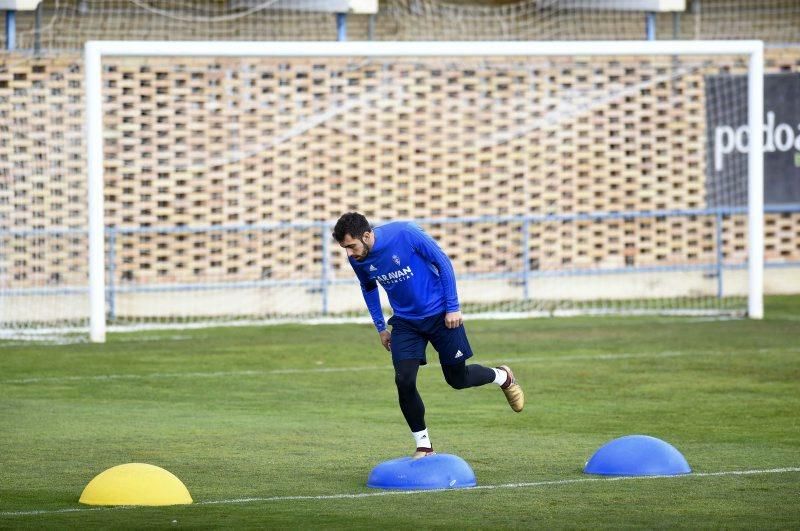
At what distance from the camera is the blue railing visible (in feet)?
74.9

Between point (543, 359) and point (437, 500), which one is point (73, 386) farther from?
point (437, 500)

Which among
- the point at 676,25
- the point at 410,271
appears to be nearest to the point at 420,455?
the point at 410,271

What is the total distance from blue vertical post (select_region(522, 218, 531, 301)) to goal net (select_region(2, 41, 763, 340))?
57 millimetres

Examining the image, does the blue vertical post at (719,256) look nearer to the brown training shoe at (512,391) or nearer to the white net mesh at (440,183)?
the white net mesh at (440,183)

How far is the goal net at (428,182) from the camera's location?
22.8 metres

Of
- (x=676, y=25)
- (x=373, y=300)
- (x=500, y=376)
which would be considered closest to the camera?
(x=373, y=300)

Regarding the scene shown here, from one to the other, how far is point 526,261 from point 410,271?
46.6 ft

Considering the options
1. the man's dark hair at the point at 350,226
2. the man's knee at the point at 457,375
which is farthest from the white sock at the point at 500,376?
the man's dark hair at the point at 350,226

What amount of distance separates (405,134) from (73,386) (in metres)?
10.4

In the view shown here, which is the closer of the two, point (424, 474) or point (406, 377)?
point (424, 474)

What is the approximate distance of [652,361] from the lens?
60.2ft

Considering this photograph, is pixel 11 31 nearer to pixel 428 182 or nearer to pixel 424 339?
pixel 428 182

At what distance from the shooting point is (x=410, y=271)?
36.0 ft

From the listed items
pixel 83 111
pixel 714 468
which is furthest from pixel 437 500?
pixel 83 111
